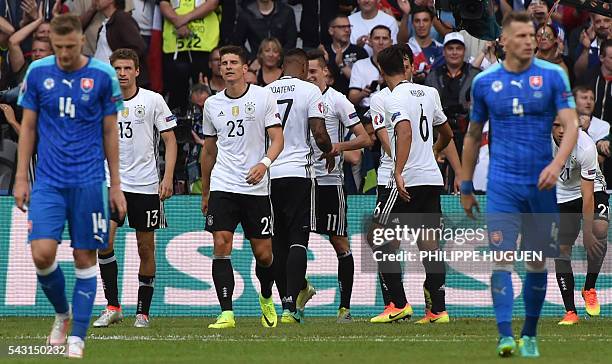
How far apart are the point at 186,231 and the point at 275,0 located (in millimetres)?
4605

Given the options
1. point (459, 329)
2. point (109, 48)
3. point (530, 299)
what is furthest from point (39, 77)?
point (109, 48)

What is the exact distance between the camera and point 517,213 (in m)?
9.85

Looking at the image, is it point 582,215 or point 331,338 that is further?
point 582,215

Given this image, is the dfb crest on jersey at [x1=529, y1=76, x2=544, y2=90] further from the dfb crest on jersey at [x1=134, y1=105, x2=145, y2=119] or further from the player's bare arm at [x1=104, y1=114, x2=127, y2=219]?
the dfb crest on jersey at [x1=134, y1=105, x2=145, y2=119]

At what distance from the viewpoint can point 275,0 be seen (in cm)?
1897

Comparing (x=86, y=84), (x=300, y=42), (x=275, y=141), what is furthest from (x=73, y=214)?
(x=300, y=42)

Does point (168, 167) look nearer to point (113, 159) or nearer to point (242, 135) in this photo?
point (242, 135)

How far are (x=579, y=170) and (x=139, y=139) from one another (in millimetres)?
4752

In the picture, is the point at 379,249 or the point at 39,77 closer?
the point at 39,77

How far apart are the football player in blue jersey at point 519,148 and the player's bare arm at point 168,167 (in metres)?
4.20

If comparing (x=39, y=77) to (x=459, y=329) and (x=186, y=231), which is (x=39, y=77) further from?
(x=186, y=231)

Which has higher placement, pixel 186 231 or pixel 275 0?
pixel 275 0

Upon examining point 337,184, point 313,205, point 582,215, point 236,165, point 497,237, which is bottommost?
Result: point 582,215

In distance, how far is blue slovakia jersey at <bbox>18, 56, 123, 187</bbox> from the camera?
9758mm
